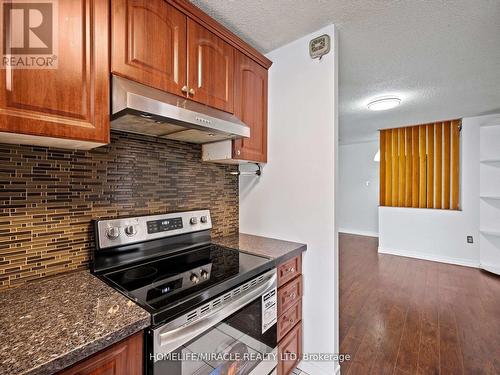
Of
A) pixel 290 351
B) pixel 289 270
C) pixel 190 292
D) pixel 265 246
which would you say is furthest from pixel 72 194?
pixel 290 351

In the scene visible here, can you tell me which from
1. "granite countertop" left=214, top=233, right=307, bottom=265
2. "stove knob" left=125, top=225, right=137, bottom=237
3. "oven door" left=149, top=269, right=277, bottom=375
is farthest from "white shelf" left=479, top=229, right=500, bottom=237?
"stove knob" left=125, top=225, right=137, bottom=237

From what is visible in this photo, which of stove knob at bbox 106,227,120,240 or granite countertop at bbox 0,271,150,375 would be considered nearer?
granite countertop at bbox 0,271,150,375

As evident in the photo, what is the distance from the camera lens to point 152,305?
822mm

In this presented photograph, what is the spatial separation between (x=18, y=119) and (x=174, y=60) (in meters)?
0.72

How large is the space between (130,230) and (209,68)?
1.02 metres

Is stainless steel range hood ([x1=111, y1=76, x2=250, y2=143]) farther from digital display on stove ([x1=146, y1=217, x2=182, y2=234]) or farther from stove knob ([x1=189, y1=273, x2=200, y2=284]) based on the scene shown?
stove knob ([x1=189, y1=273, x2=200, y2=284])

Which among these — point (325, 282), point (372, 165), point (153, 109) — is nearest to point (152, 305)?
point (153, 109)

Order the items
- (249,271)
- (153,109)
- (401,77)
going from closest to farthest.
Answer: (153,109) → (249,271) → (401,77)

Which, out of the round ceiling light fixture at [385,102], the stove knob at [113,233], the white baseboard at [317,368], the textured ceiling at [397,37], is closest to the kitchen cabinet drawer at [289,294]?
the white baseboard at [317,368]

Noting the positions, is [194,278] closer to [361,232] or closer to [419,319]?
[419,319]

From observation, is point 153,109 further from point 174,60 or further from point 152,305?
point 152,305

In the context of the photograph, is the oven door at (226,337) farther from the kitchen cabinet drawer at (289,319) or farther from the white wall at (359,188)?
the white wall at (359,188)

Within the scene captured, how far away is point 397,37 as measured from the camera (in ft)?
5.47

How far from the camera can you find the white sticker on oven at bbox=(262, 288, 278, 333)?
1.25m
